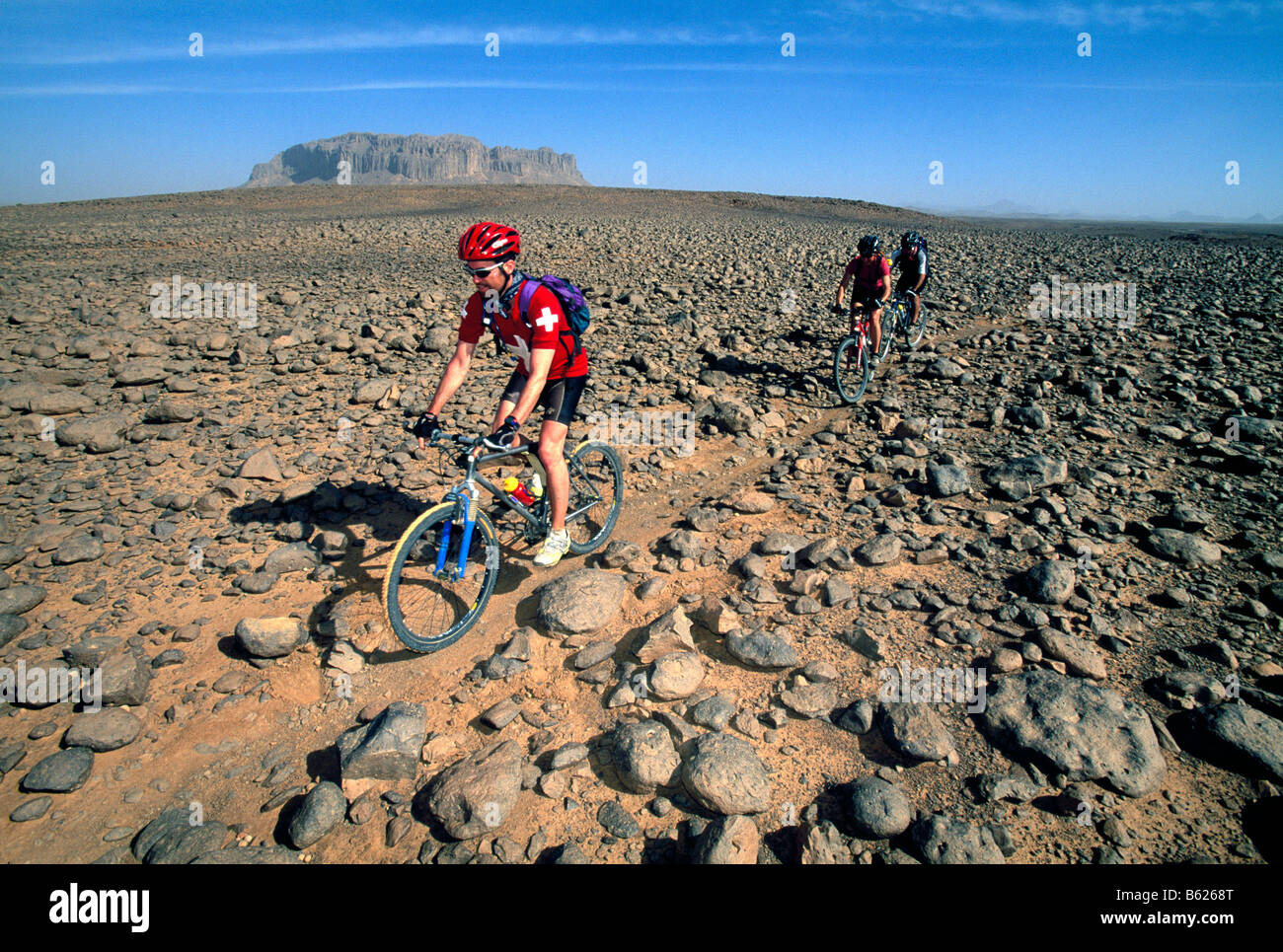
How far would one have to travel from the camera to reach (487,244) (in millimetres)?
4242

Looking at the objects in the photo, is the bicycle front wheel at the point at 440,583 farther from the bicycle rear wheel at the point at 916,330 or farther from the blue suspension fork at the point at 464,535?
the bicycle rear wheel at the point at 916,330

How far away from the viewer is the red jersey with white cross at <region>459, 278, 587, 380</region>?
14.4 feet

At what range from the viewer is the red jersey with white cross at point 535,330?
4.38 metres

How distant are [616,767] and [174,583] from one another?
4.32 metres

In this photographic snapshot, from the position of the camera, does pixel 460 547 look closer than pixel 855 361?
Yes

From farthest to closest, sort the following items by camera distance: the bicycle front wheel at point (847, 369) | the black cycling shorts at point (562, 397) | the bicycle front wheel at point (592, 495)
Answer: the bicycle front wheel at point (847, 369) → the bicycle front wheel at point (592, 495) → the black cycling shorts at point (562, 397)

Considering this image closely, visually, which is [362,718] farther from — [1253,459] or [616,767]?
[1253,459]

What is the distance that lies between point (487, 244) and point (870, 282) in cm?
706

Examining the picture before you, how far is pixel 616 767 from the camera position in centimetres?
358

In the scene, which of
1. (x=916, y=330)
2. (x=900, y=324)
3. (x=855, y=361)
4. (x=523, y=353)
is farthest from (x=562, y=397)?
(x=916, y=330)

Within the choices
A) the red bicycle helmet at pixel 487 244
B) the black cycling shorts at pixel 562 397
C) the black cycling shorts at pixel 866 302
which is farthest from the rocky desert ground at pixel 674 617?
the red bicycle helmet at pixel 487 244

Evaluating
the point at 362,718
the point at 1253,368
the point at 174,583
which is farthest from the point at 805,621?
the point at 1253,368

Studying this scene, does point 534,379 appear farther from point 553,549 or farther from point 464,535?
point 553,549

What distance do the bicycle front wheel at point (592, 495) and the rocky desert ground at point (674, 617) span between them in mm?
211
